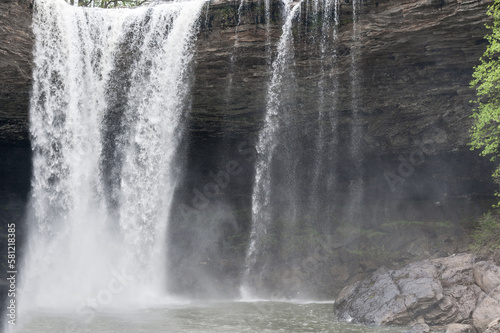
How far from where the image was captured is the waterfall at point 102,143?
48.8 feet

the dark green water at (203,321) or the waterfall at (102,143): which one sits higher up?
the waterfall at (102,143)

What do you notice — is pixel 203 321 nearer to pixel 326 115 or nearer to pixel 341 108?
pixel 326 115

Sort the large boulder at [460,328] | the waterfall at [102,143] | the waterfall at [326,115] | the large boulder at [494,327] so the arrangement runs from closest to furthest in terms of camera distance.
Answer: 1. the large boulder at [494,327]
2. the large boulder at [460,328]
3. the waterfall at [326,115]
4. the waterfall at [102,143]

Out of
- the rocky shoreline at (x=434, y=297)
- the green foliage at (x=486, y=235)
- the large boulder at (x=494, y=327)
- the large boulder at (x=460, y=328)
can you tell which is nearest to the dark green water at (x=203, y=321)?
the rocky shoreline at (x=434, y=297)

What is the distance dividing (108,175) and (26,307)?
5053mm

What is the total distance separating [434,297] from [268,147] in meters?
8.30

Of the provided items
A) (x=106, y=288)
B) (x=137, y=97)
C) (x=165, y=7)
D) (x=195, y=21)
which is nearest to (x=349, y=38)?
(x=195, y=21)

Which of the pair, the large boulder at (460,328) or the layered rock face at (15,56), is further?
the layered rock face at (15,56)

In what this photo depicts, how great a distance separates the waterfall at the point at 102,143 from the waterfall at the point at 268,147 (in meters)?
2.94

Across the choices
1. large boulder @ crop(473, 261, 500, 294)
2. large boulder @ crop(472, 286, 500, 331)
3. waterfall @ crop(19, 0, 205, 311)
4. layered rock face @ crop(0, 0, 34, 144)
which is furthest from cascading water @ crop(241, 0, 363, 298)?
layered rock face @ crop(0, 0, 34, 144)

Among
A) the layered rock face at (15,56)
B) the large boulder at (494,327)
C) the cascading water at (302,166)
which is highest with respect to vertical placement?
the layered rock face at (15,56)

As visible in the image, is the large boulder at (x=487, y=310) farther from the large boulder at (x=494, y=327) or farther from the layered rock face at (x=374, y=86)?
the layered rock face at (x=374, y=86)

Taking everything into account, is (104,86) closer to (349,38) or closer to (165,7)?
(165,7)

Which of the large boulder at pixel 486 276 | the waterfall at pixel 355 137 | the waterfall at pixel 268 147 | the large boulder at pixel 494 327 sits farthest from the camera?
the waterfall at pixel 268 147
